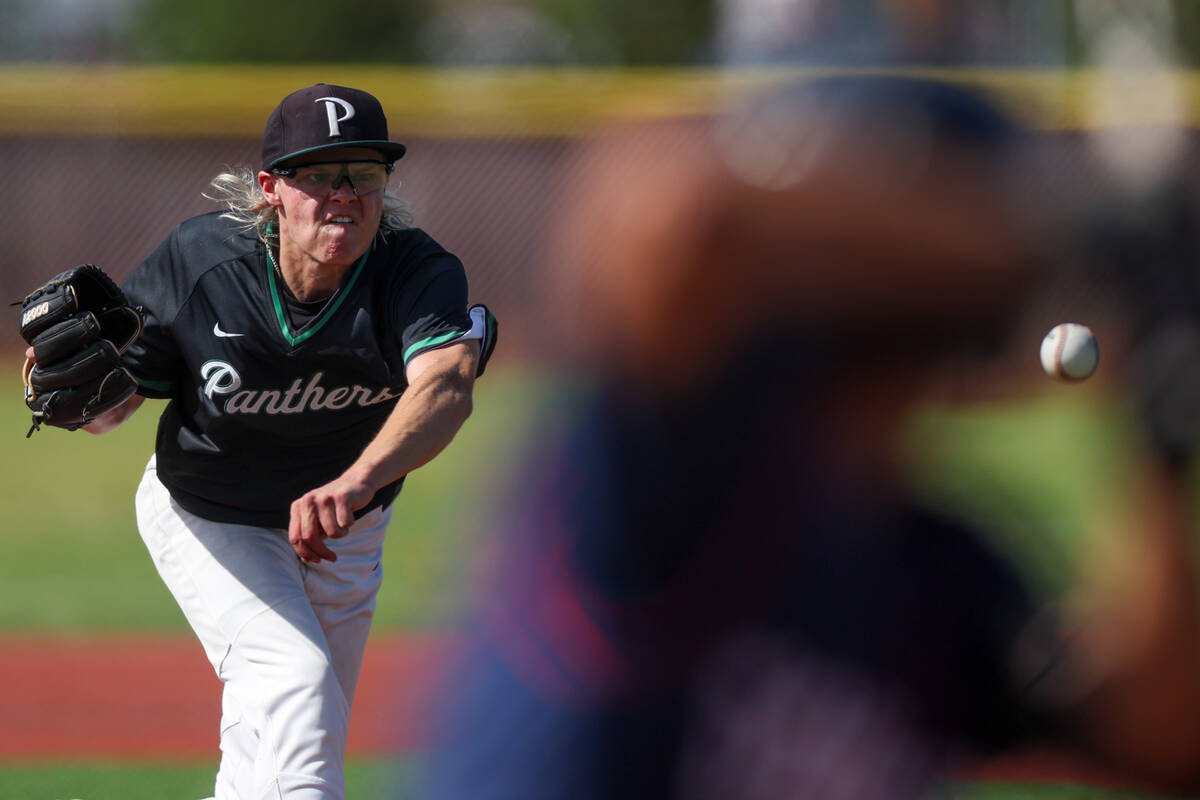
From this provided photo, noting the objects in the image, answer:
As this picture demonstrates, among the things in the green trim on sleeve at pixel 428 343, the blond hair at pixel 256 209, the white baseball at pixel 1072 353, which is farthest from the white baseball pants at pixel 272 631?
the white baseball at pixel 1072 353

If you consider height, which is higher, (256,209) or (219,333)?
(256,209)

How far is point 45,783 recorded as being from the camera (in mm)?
4840

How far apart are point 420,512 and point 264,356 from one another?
7.15 m

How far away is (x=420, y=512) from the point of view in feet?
34.7

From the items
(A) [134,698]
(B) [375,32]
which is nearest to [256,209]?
(A) [134,698]

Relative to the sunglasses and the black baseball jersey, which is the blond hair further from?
the sunglasses

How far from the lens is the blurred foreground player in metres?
1.02

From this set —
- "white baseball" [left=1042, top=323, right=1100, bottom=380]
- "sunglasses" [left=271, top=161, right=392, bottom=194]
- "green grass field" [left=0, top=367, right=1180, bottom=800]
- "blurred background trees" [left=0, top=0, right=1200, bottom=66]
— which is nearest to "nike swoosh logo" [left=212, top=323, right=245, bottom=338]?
"sunglasses" [left=271, top=161, right=392, bottom=194]

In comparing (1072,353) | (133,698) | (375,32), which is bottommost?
(133,698)

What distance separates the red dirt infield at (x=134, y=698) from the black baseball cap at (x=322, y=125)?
7.08 feet

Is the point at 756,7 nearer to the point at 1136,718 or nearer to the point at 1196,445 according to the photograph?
the point at 1196,445

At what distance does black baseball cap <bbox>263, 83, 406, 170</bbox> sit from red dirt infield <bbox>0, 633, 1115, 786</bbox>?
85.0 inches

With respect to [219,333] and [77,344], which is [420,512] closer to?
[219,333]

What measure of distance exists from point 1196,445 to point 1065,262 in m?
0.48
